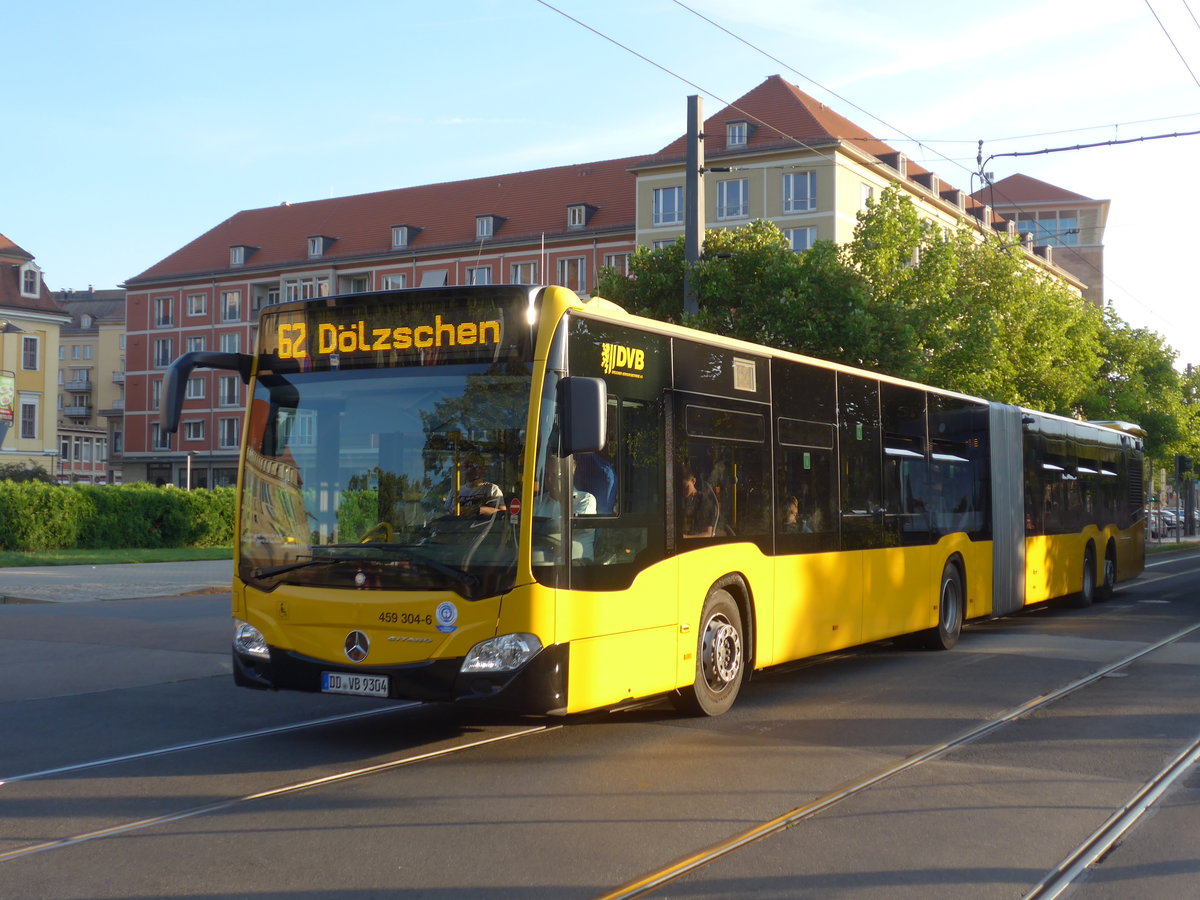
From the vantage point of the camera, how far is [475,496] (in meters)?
7.96

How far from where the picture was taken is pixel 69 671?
40.3ft

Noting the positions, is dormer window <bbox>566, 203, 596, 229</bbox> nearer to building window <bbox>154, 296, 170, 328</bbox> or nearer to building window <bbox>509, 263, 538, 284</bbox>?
building window <bbox>509, 263, 538, 284</bbox>

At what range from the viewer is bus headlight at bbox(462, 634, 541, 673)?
778cm

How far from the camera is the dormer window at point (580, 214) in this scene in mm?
75375

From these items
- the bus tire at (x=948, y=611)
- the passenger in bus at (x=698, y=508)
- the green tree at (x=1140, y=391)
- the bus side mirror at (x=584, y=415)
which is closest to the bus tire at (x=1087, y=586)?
the bus tire at (x=948, y=611)

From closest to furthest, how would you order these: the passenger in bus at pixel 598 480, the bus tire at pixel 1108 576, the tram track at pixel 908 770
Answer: the tram track at pixel 908 770 → the passenger in bus at pixel 598 480 → the bus tire at pixel 1108 576

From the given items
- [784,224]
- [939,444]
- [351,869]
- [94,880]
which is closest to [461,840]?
[351,869]

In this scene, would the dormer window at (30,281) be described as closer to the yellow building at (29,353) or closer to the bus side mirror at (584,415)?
the yellow building at (29,353)

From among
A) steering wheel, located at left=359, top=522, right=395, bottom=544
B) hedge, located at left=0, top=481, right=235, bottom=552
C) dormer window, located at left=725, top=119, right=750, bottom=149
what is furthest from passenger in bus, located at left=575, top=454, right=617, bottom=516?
dormer window, located at left=725, top=119, right=750, bottom=149

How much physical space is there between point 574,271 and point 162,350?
1226 inches

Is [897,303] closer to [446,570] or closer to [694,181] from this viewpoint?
[694,181]

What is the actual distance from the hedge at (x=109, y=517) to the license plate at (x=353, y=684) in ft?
92.1

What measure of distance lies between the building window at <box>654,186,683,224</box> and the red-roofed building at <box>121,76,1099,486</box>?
0.07m

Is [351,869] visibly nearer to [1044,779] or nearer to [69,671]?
[1044,779]
